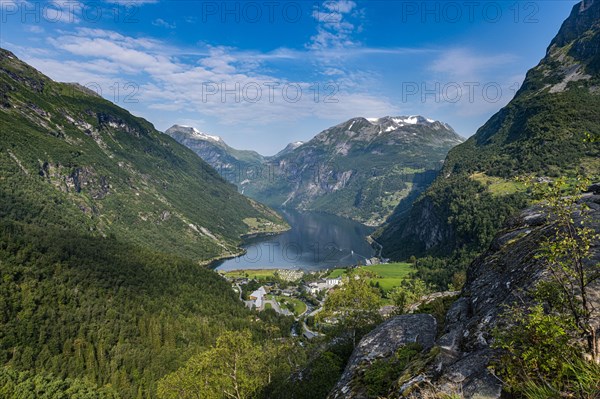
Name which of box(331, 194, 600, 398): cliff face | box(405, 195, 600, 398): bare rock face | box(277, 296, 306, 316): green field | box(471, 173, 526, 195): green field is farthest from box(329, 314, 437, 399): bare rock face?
box(471, 173, 526, 195): green field

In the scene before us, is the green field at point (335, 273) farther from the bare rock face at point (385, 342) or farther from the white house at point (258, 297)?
the bare rock face at point (385, 342)

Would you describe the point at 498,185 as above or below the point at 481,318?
above

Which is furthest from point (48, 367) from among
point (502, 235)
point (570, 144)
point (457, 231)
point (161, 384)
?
point (570, 144)

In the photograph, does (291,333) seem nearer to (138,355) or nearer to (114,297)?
(138,355)

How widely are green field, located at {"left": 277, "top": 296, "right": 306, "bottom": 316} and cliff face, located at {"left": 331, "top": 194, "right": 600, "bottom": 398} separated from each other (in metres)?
134

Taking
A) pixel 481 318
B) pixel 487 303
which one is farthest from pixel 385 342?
pixel 481 318

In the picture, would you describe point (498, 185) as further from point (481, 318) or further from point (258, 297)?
point (481, 318)

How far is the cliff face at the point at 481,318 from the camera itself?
9.28 meters

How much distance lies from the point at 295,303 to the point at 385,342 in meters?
146

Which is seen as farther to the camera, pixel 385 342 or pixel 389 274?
pixel 389 274

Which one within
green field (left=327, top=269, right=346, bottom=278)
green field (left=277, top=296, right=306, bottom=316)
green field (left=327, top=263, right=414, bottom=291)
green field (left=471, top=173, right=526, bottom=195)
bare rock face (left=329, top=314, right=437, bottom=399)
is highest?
green field (left=471, top=173, right=526, bottom=195)

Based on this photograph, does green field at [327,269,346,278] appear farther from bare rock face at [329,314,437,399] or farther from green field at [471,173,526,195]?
bare rock face at [329,314,437,399]

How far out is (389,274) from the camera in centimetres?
16275

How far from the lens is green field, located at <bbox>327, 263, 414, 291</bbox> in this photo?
460 ft
